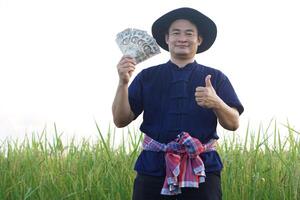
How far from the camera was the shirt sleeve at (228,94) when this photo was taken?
10.2ft

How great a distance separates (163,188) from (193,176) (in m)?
0.17

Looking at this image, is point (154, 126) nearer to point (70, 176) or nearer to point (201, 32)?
point (201, 32)

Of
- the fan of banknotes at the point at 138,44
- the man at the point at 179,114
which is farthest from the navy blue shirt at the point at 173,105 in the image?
the fan of banknotes at the point at 138,44

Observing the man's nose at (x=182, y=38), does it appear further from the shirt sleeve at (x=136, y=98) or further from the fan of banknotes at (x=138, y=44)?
the shirt sleeve at (x=136, y=98)

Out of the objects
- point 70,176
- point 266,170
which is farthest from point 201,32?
point 70,176

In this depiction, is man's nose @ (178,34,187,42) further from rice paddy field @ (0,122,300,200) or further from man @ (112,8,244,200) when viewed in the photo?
rice paddy field @ (0,122,300,200)

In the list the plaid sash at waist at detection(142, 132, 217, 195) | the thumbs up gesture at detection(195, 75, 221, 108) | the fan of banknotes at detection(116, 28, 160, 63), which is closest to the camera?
the thumbs up gesture at detection(195, 75, 221, 108)

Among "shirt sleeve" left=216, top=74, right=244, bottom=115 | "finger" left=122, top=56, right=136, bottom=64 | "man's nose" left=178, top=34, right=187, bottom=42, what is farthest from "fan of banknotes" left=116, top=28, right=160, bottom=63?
"shirt sleeve" left=216, top=74, right=244, bottom=115

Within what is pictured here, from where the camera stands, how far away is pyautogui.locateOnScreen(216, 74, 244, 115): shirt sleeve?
3.12 meters

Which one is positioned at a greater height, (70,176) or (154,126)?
(154,126)

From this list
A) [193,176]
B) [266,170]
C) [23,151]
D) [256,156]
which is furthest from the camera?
[23,151]

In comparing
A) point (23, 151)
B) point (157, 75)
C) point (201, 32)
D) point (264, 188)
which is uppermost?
point (201, 32)

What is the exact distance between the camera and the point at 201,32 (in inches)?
129

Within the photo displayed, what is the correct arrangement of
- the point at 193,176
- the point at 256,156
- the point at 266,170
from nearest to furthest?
the point at 193,176 < the point at 266,170 < the point at 256,156
